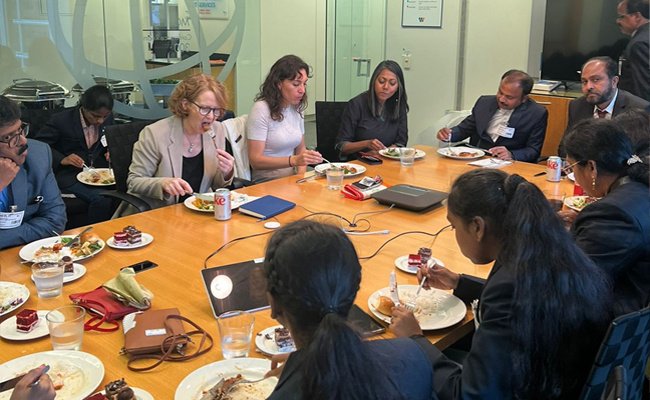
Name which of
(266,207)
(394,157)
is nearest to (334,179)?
(266,207)

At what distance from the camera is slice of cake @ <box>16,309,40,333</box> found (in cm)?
154

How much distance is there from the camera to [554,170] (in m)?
3.13

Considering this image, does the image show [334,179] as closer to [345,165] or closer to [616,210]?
[345,165]

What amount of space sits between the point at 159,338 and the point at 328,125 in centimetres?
293

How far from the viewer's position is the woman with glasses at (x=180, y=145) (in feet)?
9.45

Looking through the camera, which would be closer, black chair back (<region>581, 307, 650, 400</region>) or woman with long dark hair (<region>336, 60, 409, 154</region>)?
black chair back (<region>581, 307, 650, 400</region>)

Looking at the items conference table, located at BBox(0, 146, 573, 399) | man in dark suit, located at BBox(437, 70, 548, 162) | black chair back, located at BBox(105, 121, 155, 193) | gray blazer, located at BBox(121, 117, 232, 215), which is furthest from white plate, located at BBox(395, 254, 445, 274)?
man in dark suit, located at BBox(437, 70, 548, 162)

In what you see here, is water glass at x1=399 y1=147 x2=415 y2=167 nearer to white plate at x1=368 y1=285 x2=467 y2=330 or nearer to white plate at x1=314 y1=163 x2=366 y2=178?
white plate at x1=314 y1=163 x2=366 y2=178

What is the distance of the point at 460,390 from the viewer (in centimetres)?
133

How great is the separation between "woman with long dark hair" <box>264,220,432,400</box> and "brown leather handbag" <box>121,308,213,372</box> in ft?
1.42

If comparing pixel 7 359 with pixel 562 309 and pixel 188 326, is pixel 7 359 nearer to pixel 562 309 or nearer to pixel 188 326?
pixel 188 326

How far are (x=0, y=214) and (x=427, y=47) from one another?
4.89m

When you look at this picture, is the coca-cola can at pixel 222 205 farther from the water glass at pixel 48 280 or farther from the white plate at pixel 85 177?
the white plate at pixel 85 177

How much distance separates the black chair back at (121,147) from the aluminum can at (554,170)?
218 cm
